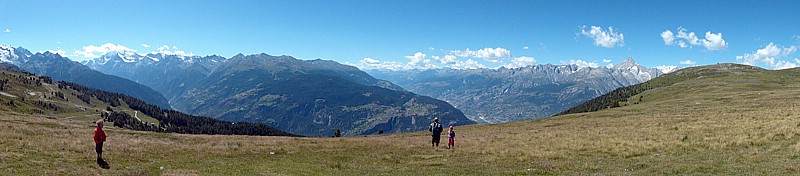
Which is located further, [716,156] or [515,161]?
[515,161]

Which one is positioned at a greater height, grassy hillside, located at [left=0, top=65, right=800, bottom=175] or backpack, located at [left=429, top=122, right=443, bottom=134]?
backpack, located at [left=429, top=122, right=443, bottom=134]

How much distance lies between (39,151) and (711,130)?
49.5 meters

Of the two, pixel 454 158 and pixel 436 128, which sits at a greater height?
pixel 436 128

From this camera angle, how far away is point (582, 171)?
2309cm

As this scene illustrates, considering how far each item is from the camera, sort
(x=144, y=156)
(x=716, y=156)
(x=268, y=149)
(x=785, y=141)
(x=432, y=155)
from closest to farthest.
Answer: (x=716, y=156) → (x=785, y=141) → (x=144, y=156) → (x=432, y=155) → (x=268, y=149)

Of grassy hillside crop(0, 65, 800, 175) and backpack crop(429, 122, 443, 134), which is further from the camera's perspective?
backpack crop(429, 122, 443, 134)

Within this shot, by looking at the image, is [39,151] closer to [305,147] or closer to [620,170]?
[305,147]

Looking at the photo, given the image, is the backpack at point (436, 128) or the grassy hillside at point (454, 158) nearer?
the grassy hillside at point (454, 158)

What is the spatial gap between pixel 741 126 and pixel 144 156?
46.4 m

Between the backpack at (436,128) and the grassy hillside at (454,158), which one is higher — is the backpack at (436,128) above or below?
above

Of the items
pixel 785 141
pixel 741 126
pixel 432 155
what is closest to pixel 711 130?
pixel 741 126

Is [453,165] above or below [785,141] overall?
below

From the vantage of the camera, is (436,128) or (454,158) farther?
(436,128)

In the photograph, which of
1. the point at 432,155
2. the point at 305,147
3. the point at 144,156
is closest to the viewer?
the point at 144,156
